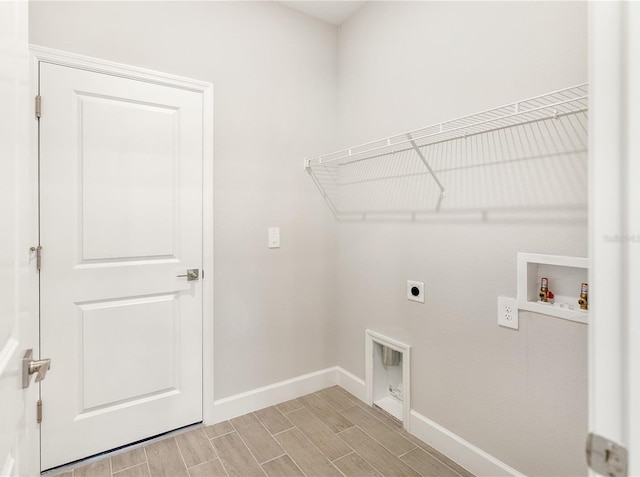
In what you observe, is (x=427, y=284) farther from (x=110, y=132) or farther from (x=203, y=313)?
(x=110, y=132)

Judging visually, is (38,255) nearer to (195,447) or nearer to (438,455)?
(195,447)

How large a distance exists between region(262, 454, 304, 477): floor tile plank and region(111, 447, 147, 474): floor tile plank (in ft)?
2.19

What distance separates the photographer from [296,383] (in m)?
2.50

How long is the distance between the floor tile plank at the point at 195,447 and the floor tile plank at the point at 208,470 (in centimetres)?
3

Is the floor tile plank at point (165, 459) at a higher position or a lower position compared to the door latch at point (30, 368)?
lower

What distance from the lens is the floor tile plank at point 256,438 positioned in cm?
188

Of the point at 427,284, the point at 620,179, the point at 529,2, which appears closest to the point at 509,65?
the point at 529,2

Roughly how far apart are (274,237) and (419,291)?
1.04 metres

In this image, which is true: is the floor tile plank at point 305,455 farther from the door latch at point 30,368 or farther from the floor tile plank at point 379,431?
the door latch at point 30,368

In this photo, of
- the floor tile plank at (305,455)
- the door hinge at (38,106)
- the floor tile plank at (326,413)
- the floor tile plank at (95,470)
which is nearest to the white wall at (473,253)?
the floor tile plank at (326,413)

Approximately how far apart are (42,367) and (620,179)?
47.6 inches

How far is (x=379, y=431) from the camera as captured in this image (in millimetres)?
2076

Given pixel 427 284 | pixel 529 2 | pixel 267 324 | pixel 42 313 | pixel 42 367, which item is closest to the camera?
pixel 42 367

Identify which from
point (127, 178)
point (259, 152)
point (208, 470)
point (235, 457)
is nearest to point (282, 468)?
point (235, 457)
